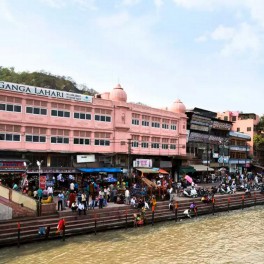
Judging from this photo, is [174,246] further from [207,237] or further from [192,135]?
[192,135]

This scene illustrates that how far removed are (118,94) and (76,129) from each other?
285 inches

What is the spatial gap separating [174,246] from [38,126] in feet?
58.0

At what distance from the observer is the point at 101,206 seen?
2722cm

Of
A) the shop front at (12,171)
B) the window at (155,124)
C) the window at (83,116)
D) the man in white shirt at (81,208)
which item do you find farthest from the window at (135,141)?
the man in white shirt at (81,208)

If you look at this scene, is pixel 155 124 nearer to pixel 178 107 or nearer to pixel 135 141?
pixel 135 141

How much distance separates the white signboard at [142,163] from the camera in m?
42.0

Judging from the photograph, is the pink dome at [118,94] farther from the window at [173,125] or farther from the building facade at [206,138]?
the building facade at [206,138]

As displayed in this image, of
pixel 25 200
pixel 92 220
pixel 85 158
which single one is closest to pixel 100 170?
pixel 85 158

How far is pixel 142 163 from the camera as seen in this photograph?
42469mm

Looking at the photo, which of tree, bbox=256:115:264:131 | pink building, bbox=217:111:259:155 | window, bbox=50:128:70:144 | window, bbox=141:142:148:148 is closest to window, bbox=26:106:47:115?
window, bbox=50:128:70:144

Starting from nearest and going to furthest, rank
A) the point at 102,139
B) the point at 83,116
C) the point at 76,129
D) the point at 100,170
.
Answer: the point at 76,129 < the point at 83,116 < the point at 100,170 < the point at 102,139

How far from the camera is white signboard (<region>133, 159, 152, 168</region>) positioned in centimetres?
4203

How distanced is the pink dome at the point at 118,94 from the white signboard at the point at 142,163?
743cm

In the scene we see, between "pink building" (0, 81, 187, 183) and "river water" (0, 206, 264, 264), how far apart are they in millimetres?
12186
